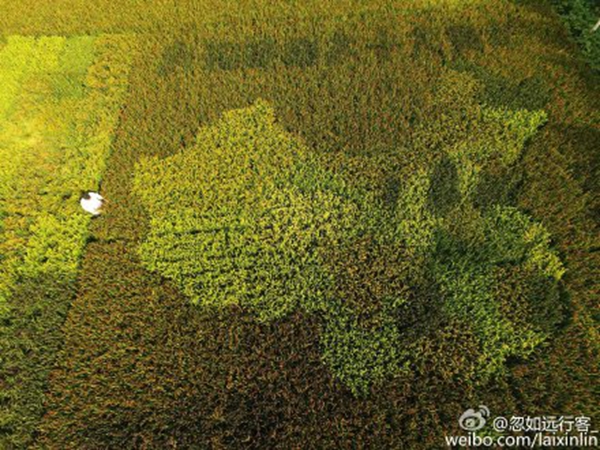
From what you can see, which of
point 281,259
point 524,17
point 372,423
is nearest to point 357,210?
point 281,259

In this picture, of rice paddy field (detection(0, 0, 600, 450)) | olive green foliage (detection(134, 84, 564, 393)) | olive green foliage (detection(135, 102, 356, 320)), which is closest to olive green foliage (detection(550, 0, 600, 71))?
rice paddy field (detection(0, 0, 600, 450))

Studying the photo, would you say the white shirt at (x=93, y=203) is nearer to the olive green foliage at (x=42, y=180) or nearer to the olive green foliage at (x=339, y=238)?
the olive green foliage at (x=42, y=180)

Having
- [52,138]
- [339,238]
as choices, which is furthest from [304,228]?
[52,138]

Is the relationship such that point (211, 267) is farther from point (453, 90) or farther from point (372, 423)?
point (453, 90)

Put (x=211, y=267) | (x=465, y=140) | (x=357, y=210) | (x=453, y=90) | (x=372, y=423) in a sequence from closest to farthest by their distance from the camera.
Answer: (x=372, y=423)
(x=211, y=267)
(x=357, y=210)
(x=465, y=140)
(x=453, y=90)

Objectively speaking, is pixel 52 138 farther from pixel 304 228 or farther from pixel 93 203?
pixel 304 228
